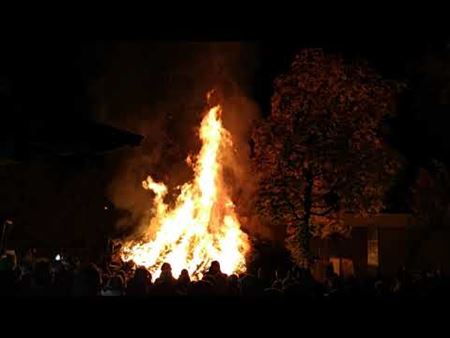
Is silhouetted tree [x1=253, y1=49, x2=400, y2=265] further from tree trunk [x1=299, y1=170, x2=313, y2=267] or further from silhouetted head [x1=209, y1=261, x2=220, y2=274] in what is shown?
silhouetted head [x1=209, y1=261, x2=220, y2=274]

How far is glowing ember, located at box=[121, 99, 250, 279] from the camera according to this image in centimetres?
2098

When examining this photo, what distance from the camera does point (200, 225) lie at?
74.4 feet

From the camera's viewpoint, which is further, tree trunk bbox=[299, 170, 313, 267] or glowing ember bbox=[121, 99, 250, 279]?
glowing ember bbox=[121, 99, 250, 279]

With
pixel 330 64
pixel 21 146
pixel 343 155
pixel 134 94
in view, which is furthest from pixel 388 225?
Answer: pixel 21 146

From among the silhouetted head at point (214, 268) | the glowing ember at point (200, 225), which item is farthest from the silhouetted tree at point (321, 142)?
the silhouetted head at point (214, 268)

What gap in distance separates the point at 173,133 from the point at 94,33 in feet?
78.5

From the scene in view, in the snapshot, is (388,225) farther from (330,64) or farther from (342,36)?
(342,36)

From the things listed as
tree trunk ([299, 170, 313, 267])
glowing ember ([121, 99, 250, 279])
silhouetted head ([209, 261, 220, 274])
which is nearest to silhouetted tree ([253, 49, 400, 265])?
tree trunk ([299, 170, 313, 267])

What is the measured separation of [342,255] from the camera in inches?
1163

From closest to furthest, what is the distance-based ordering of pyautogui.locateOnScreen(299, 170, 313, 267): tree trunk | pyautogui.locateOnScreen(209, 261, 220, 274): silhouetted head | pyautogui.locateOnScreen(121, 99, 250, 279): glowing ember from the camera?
1. pyautogui.locateOnScreen(209, 261, 220, 274): silhouetted head
2. pyautogui.locateOnScreen(299, 170, 313, 267): tree trunk
3. pyautogui.locateOnScreen(121, 99, 250, 279): glowing ember

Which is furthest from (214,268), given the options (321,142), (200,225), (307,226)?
(200,225)

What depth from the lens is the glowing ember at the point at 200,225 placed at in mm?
20984

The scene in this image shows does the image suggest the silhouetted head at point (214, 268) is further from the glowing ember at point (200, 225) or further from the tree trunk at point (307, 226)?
the tree trunk at point (307, 226)

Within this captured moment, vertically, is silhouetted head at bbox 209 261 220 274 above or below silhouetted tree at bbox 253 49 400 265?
below
